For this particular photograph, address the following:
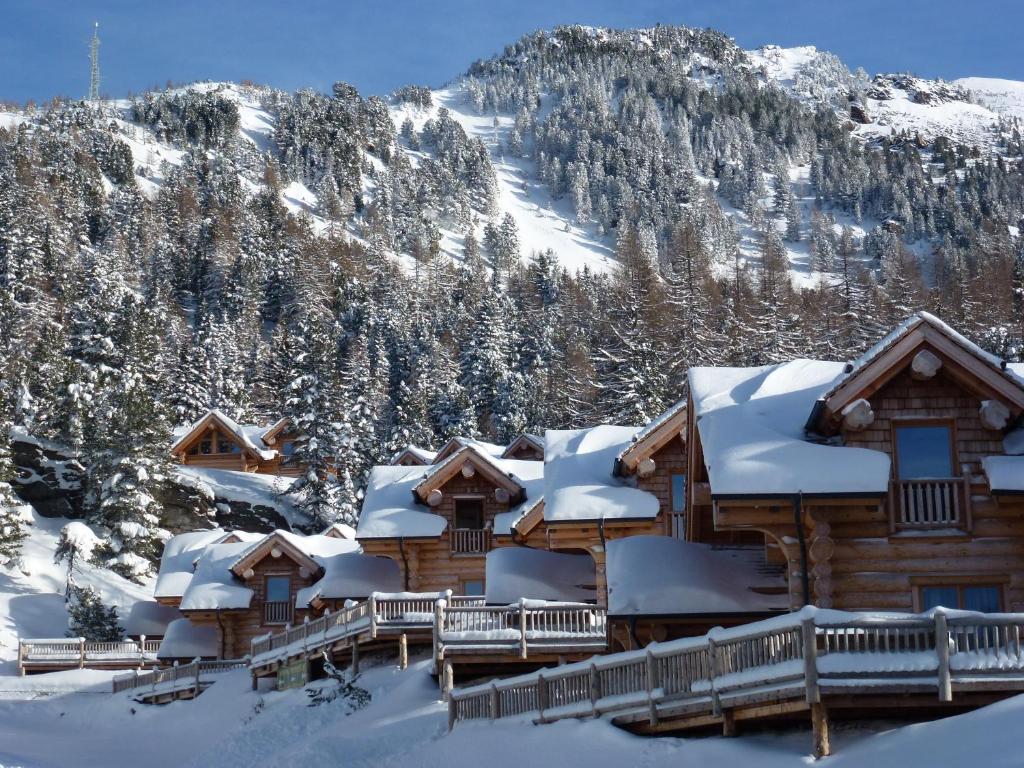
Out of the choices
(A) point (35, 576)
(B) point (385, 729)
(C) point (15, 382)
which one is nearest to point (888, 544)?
(B) point (385, 729)

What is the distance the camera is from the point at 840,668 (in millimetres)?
13930

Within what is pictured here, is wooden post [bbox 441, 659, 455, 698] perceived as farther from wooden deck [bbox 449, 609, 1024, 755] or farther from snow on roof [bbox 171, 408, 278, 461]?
snow on roof [bbox 171, 408, 278, 461]

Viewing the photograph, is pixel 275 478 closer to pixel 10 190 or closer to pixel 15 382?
pixel 15 382

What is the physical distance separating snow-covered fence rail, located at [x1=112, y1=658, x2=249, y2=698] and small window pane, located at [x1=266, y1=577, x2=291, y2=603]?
405 centimetres

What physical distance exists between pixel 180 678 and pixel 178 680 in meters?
0.09

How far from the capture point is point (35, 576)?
2197 inches

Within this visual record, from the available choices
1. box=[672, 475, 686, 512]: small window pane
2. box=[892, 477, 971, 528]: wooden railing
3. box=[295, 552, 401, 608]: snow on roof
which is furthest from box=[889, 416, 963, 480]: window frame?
box=[295, 552, 401, 608]: snow on roof

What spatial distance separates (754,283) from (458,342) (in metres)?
40.2

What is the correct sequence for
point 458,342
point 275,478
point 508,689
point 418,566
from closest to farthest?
point 508,689, point 418,566, point 275,478, point 458,342

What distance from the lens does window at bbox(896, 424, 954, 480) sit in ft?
63.6

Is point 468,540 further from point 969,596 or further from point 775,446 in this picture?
point 969,596

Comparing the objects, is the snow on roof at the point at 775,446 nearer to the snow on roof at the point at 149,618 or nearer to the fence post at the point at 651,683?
the fence post at the point at 651,683

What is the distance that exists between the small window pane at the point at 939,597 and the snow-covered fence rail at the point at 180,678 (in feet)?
84.7

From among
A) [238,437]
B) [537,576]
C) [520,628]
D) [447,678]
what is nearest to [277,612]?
[537,576]
